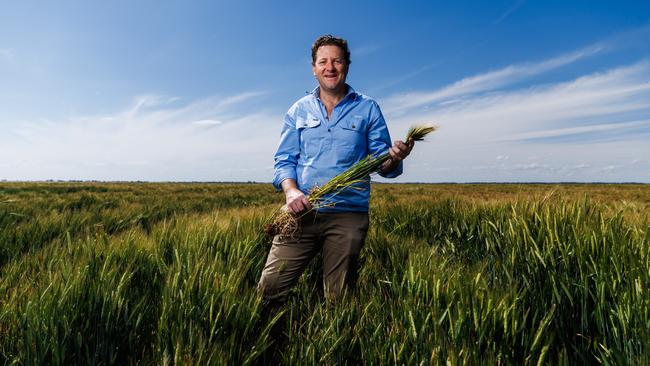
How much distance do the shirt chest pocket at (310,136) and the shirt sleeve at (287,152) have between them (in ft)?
0.22

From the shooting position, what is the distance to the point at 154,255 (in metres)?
2.88

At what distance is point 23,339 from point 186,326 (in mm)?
690

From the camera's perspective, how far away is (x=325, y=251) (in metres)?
2.61

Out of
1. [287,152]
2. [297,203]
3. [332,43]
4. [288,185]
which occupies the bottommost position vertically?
[297,203]

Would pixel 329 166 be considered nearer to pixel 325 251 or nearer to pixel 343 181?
pixel 343 181

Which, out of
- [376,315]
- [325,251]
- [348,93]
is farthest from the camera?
[348,93]

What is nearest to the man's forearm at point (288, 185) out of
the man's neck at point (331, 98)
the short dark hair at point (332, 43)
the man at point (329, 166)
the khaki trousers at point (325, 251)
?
the man at point (329, 166)

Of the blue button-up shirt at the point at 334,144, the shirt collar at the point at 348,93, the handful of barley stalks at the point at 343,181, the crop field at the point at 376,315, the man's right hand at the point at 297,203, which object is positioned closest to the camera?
the crop field at the point at 376,315

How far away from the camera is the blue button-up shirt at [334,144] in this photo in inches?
102

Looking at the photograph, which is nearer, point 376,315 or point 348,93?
point 376,315

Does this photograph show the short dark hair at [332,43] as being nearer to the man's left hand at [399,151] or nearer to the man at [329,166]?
the man at [329,166]

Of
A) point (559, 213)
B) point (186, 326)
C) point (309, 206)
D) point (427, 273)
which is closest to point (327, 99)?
point (309, 206)

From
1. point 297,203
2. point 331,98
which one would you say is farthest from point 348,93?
point 297,203

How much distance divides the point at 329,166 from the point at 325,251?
56 cm
